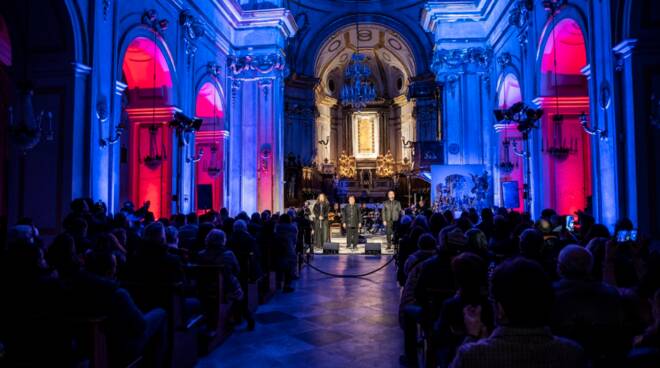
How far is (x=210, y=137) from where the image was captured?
15.9 metres

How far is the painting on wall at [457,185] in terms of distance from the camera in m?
14.3

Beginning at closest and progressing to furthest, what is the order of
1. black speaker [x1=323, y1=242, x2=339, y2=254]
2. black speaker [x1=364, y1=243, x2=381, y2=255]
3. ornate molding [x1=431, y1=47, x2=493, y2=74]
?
black speaker [x1=364, y1=243, x2=381, y2=255]
black speaker [x1=323, y1=242, x2=339, y2=254]
ornate molding [x1=431, y1=47, x2=493, y2=74]

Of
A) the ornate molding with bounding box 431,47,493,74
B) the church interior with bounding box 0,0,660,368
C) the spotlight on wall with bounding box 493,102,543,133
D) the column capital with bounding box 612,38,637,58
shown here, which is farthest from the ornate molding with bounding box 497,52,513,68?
the column capital with bounding box 612,38,637,58

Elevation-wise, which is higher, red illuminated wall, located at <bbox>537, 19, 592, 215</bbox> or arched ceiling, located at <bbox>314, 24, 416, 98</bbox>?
arched ceiling, located at <bbox>314, 24, 416, 98</bbox>

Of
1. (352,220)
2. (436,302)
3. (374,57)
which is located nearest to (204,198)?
(352,220)

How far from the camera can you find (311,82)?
24578 mm

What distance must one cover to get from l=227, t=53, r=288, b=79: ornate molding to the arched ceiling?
803 centimetres

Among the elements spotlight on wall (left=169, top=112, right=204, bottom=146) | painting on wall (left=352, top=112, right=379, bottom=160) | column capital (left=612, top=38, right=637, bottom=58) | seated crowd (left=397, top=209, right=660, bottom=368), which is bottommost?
seated crowd (left=397, top=209, right=660, bottom=368)

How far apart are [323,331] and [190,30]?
991 centimetres

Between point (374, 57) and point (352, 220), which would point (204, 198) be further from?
point (374, 57)

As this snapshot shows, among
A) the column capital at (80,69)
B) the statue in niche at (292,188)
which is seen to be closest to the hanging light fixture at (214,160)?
the column capital at (80,69)

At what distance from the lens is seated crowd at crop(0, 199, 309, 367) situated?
2879 millimetres

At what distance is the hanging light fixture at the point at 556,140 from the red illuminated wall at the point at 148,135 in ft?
27.9

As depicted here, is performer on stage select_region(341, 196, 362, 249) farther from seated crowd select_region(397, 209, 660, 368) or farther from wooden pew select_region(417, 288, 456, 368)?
wooden pew select_region(417, 288, 456, 368)
